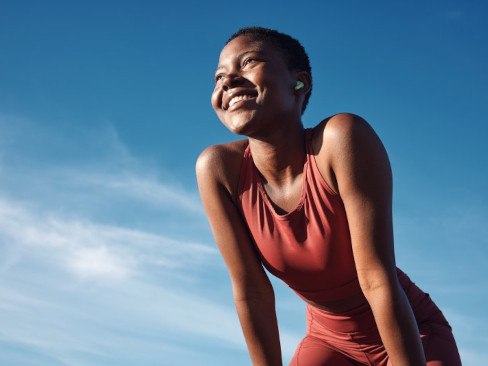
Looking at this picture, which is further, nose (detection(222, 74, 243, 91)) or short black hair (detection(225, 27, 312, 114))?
short black hair (detection(225, 27, 312, 114))

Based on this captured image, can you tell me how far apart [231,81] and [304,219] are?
0.92 m

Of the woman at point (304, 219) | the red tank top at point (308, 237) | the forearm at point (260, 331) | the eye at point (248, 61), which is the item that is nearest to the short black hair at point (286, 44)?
the woman at point (304, 219)

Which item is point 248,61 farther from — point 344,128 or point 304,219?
point 304,219

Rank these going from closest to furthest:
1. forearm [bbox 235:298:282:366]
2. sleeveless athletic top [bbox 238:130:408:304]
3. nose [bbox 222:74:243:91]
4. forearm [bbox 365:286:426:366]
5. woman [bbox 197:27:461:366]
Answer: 1. forearm [bbox 365:286:426:366]
2. woman [bbox 197:27:461:366]
3. sleeveless athletic top [bbox 238:130:408:304]
4. nose [bbox 222:74:243:91]
5. forearm [bbox 235:298:282:366]

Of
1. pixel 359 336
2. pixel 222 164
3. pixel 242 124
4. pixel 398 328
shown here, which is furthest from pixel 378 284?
pixel 222 164

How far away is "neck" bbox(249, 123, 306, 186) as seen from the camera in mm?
3979

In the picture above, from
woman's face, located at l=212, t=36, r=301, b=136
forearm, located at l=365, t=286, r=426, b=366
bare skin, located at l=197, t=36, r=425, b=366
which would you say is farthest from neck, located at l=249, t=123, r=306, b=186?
forearm, located at l=365, t=286, r=426, b=366

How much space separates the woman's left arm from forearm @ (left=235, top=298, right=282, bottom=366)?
33.1 inches

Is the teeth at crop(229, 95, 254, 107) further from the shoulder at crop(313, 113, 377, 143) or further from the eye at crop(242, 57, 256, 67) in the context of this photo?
the shoulder at crop(313, 113, 377, 143)

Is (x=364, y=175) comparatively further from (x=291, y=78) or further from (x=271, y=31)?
(x=271, y=31)

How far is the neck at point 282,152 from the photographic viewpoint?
13.1 feet

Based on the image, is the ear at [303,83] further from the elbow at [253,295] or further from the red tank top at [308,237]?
the elbow at [253,295]

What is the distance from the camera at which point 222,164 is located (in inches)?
169

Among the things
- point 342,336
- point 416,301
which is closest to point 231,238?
point 342,336
